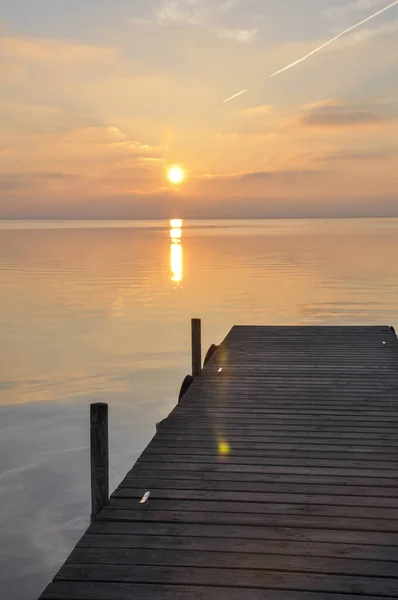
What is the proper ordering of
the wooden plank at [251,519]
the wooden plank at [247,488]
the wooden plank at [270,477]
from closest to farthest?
the wooden plank at [251,519], the wooden plank at [247,488], the wooden plank at [270,477]

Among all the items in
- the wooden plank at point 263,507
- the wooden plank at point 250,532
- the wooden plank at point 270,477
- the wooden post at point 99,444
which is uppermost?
the wooden post at point 99,444

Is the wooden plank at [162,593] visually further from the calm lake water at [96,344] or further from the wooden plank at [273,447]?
the calm lake water at [96,344]

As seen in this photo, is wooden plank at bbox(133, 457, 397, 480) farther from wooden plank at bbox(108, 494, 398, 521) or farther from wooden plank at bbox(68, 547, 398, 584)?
wooden plank at bbox(68, 547, 398, 584)

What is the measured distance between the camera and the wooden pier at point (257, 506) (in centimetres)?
483

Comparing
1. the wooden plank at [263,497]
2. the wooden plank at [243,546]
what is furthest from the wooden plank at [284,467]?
the wooden plank at [243,546]

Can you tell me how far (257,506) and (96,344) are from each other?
57.6ft

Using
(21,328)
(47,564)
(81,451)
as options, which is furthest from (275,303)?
(47,564)

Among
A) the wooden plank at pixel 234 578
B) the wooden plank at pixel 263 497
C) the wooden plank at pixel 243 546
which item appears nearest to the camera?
the wooden plank at pixel 234 578

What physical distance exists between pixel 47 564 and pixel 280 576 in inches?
187

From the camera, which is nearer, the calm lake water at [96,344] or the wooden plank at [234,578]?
the wooden plank at [234,578]

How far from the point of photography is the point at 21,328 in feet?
86.2

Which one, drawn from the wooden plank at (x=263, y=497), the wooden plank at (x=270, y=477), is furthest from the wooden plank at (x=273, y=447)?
the wooden plank at (x=263, y=497)

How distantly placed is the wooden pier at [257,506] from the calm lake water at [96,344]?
258 centimetres

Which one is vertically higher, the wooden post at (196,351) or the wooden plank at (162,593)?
the wooden post at (196,351)
